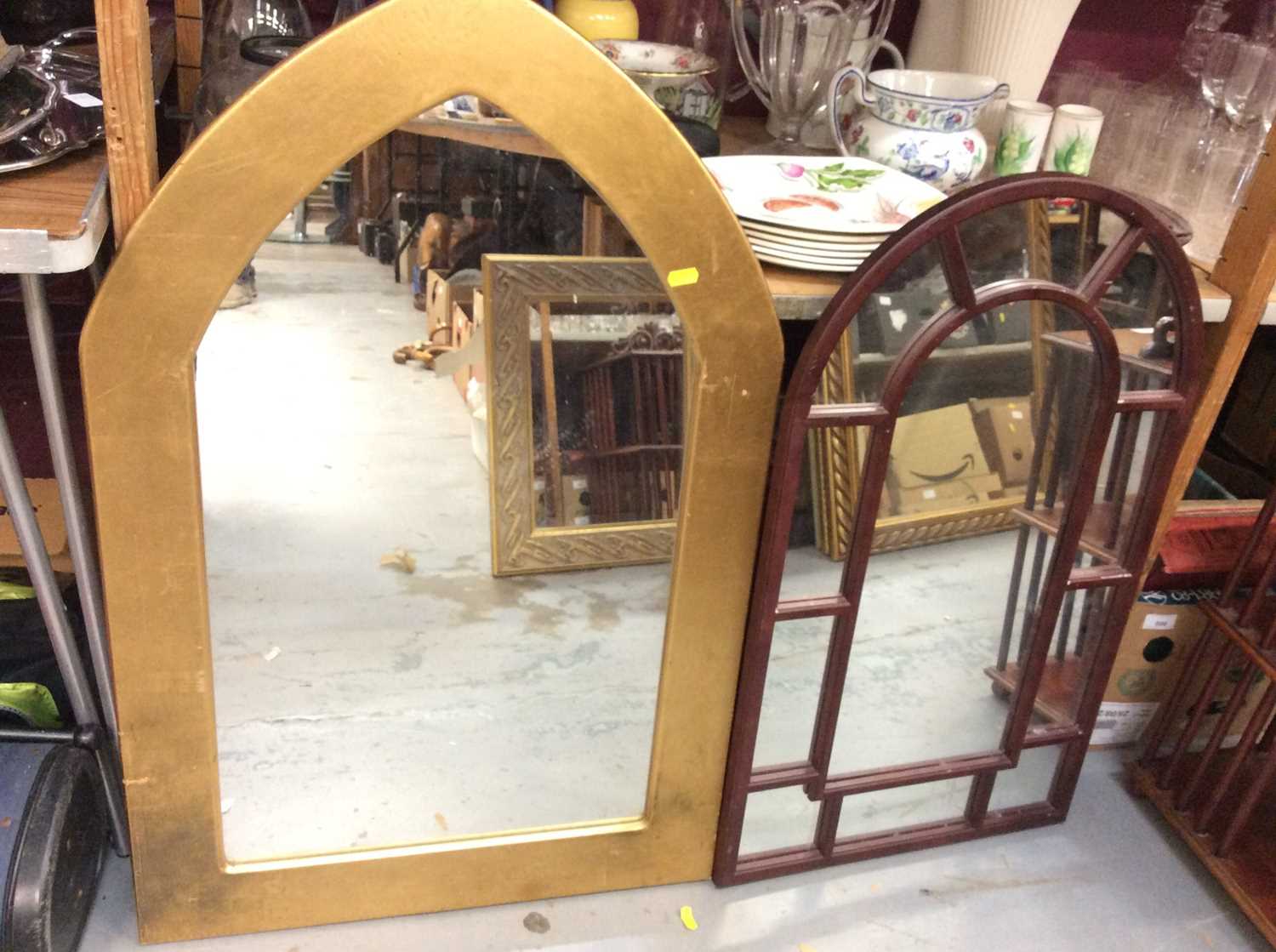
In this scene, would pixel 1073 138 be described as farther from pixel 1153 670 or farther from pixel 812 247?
pixel 1153 670

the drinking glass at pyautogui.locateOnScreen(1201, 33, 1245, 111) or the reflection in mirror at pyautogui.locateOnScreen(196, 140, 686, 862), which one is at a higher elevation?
the drinking glass at pyautogui.locateOnScreen(1201, 33, 1245, 111)

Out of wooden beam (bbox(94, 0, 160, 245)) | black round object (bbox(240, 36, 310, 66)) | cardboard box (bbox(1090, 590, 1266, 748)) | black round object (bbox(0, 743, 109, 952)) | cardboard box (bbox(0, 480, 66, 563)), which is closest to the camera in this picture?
wooden beam (bbox(94, 0, 160, 245))

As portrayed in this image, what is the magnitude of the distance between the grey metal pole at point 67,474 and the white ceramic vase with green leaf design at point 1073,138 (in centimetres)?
87

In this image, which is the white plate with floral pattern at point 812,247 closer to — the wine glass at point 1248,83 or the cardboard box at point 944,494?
the cardboard box at point 944,494

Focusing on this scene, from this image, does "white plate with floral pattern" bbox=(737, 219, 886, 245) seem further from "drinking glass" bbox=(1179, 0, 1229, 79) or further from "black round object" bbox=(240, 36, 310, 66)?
"drinking glass" bbox=(1179, 0, 1229, 79)

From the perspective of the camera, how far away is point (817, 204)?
0.86 meters

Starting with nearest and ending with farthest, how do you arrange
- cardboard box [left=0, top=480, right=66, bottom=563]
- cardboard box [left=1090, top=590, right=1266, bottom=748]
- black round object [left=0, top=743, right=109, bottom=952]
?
black round object [left=0, top=743, right=109, bottom=952] < cardboard box [left=0, top=480, right=66, bottom=563] < cardboard box [left=1090, top=590, right=1266, bottom=748]

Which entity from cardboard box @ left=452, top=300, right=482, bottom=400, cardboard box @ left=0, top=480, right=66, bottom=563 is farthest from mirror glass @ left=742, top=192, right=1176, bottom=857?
Result: cardboard box @ left=0, top=480, right=66, bottom=563

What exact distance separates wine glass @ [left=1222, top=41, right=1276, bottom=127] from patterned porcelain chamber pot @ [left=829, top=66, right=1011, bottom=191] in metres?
0.26

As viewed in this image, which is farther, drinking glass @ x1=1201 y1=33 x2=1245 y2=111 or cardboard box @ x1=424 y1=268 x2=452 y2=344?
drinking glass @ x1=1201 y1=33 x2=1245 y2=111

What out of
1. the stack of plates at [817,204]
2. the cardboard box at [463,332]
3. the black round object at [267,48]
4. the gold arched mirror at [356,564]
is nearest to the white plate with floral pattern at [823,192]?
the stack of plates at [817,204]

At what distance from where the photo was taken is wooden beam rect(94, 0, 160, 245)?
61cm

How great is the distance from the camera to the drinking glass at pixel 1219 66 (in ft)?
3.42

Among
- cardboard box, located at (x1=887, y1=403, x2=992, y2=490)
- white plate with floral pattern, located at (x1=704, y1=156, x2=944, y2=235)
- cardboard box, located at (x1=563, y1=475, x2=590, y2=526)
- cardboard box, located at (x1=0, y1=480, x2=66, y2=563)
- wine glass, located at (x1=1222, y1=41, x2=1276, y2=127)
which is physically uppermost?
wine glass, located at (x1=1222, y1=41, x2=1276, y2=127)
